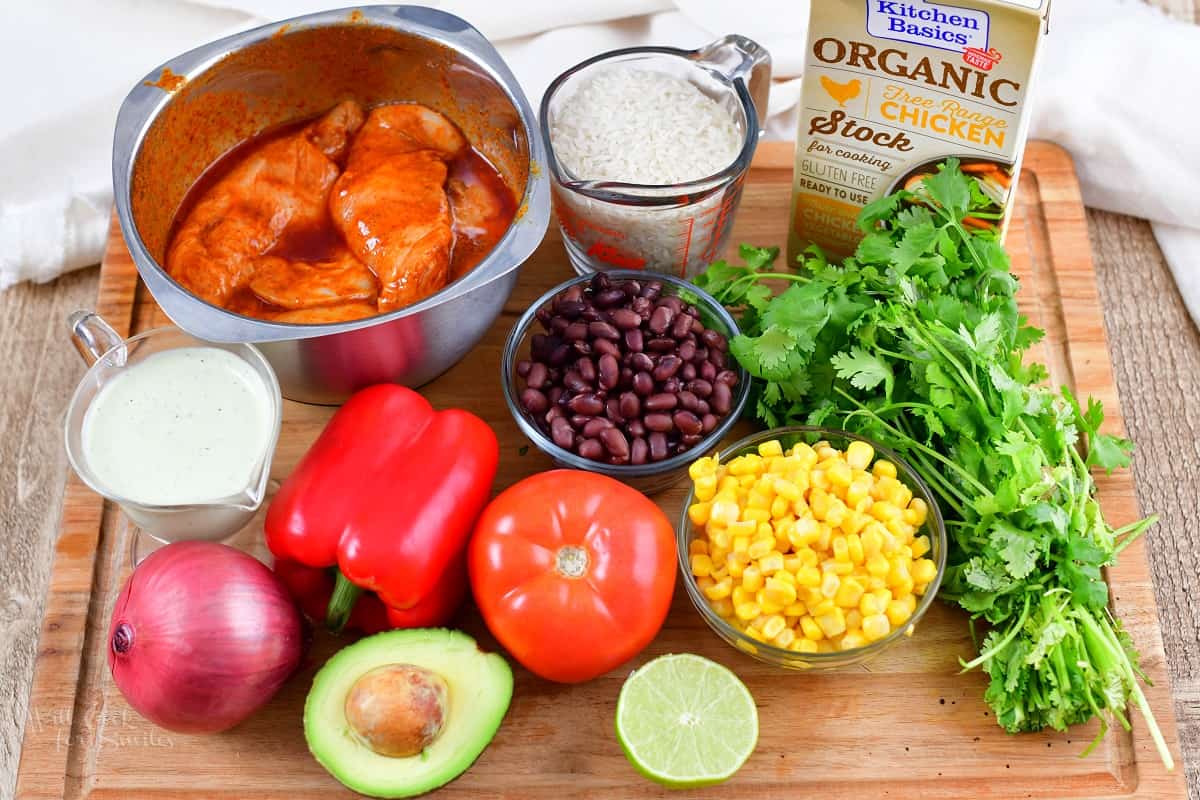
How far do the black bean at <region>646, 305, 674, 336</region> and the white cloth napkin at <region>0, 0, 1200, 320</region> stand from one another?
1.00 m

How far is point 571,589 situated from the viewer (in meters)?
2.15

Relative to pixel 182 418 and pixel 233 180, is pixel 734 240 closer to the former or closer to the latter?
pixel 233 180

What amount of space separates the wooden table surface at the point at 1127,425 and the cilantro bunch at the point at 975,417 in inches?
12.3

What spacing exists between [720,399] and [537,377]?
0.35 meters

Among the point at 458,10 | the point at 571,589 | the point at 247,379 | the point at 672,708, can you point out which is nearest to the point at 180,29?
the point at 458,10

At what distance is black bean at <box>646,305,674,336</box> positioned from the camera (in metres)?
2.40

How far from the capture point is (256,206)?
261cm

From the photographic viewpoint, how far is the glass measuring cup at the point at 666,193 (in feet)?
8.03

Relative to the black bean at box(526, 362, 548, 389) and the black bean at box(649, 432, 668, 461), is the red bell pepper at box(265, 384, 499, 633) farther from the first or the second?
the black bean at box(649, 432, 668, 461)

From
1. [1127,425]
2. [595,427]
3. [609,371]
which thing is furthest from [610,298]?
[1127,425]

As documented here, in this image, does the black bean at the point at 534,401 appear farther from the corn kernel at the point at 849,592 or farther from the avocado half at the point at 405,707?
the corn kernel at the point at 849,592

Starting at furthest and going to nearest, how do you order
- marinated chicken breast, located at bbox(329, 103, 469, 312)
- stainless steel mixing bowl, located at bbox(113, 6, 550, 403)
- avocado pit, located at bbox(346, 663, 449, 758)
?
marinated chicken breast, located at bbox(329, 103, 469, 312) < stainless steel mixing bowl, located at bbox(113, 6, 550, 403) < avocado pit, located at bbox(346, 663, 449, 758)

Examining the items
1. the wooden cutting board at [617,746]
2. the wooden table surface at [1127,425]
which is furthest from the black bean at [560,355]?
the wooden table surface at [1127,425]

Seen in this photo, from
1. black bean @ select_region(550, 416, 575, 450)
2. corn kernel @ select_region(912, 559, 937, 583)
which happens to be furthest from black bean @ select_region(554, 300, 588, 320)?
corn kernel @ select_region(912, 559, 937, 583)
